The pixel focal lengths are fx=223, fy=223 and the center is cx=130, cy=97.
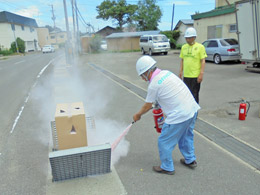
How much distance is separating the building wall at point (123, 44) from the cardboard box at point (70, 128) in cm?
2432

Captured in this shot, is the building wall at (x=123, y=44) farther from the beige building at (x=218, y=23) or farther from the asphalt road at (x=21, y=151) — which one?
the asphalt road at (x=21, y=151)

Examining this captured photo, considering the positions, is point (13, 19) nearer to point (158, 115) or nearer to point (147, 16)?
point (147, 16)

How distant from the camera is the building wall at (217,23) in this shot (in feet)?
50.1

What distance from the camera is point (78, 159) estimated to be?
2543 mm

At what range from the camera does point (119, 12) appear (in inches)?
1645

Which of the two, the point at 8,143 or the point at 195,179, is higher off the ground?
the point at 8,143

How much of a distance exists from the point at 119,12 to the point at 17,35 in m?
20.9

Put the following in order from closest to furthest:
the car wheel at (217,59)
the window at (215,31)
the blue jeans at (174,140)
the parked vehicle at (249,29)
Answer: the blue jeans at (174,140)
the parked vehicle at (249,29)
the car wheel at (217,59)
the window at (215,31)

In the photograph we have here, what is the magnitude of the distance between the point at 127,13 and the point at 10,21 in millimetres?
21677

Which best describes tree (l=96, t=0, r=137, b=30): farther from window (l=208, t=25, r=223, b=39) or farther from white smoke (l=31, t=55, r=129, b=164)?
white smoke (l=31, t=55, r=129, b=164)

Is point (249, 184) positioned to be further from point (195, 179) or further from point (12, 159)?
point (12, 159)

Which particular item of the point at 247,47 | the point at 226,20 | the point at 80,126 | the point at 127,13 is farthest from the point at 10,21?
the point at 80,126

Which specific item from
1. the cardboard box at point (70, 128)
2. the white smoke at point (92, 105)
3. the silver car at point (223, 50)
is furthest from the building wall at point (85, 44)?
the cardboard box at point (70, 128)

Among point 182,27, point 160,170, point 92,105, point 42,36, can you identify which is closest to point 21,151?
point 160,170
